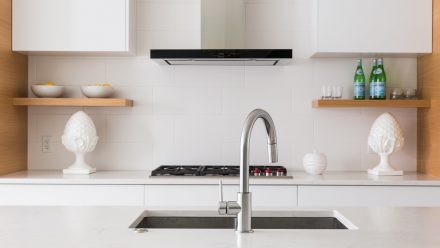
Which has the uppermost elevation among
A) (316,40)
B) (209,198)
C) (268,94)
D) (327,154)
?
(316,40)

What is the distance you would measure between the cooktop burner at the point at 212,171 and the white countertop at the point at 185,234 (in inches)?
55.2

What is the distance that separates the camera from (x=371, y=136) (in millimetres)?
3635

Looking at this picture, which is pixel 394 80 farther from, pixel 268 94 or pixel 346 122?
pixel 268 94

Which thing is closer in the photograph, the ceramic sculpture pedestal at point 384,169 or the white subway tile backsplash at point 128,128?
the ceramic sculpture pedestal at point 384,169

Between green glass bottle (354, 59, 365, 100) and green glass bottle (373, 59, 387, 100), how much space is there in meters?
0.08

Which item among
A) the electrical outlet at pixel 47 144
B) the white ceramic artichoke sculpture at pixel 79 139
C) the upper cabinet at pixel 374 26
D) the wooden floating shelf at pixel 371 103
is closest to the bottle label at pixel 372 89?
the wooden floating shelf at pixel 371 103

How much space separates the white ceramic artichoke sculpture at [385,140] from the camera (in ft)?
11.7

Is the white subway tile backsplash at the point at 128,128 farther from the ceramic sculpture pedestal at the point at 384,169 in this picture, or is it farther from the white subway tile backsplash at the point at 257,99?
the ceramic sculpture pedestal at the point at 384,169

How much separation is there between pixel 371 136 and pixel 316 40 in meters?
0.74

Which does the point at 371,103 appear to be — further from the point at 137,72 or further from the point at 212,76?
the point at 137,72

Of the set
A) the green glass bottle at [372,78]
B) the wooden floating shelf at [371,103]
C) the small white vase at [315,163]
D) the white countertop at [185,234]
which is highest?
the green glass bottle at [372,78]

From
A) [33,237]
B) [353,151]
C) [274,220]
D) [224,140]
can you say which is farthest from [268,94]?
[33,237]

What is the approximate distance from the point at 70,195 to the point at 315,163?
154 centimetres

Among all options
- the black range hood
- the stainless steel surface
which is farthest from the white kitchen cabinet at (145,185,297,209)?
the stainless steel surface
